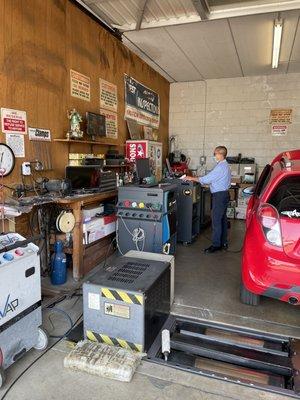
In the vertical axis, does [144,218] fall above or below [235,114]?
below

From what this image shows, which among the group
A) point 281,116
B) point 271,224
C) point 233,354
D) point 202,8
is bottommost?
point 233,354

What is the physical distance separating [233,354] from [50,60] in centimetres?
353

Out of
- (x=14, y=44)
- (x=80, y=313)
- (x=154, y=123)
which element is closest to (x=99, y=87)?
(x=14, y=44)

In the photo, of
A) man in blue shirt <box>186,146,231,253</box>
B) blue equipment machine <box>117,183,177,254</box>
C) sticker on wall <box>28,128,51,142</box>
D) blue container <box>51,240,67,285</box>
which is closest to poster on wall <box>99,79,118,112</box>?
sticker on wall <box>28,128,51,142</box>

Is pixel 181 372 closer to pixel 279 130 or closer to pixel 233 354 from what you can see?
pixel 233 354

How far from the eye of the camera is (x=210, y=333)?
2.55 m

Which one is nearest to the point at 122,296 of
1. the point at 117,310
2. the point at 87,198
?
the point at 117,310

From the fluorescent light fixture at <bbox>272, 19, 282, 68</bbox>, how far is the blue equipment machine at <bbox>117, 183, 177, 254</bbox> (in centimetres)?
274

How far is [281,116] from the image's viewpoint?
23.0 feet

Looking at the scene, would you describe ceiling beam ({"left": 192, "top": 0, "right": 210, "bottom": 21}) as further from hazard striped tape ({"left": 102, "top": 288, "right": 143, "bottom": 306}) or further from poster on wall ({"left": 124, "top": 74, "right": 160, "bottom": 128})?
hazard striped tape ({"left": 102, "top": 288, "right": 143, "bottom": 306})

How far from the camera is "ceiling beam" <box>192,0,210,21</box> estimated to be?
371cm

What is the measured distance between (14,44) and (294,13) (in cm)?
354

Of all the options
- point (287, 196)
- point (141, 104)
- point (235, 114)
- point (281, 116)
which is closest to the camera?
point (287, 196)

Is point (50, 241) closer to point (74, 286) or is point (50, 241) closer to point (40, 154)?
point (74, 286)
